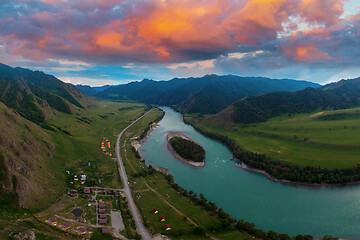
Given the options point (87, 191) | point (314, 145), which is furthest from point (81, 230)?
point (314, 145)

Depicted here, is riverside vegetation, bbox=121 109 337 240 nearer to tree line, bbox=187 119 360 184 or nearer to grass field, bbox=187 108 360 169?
tree line, bbox=187 119 360 184

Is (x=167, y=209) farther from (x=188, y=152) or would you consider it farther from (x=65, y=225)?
(x=188, y=152)

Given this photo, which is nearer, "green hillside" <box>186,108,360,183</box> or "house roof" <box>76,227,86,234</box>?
"house roof" <box>76,227,86,234</box>

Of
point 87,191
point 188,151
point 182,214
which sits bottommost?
point 182,214

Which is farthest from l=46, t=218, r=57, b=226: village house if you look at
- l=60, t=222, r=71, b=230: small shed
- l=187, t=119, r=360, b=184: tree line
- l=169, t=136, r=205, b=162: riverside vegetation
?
l=187, t=119, r=360, b=184: tree line

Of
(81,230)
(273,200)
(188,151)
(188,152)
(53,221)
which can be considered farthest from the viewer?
(188,151)

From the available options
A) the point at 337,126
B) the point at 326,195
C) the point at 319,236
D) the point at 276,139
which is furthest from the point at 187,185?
the point at 337,126

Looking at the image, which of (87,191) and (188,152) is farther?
(188,152)

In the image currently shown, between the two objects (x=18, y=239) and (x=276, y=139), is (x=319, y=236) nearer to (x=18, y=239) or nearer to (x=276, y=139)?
(x=18, y=239)
